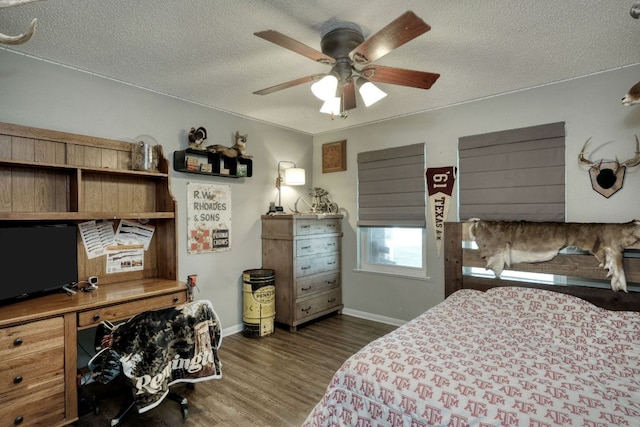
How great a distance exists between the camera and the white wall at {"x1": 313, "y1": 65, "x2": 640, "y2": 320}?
106 inches

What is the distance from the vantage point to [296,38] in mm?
2199

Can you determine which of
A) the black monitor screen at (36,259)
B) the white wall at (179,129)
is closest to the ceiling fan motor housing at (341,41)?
the white wall at (179,129)

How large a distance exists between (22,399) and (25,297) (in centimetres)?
66

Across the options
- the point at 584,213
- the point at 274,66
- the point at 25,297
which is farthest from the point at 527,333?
the point at 25,297

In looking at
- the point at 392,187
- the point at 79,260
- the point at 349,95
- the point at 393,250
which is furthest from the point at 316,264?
the point at 79,260

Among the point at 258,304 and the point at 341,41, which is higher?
the point at 341,41

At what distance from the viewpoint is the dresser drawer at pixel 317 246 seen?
3850 mm

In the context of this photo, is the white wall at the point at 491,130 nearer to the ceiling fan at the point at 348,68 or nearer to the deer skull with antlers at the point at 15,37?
the ceiling fan at the point at 348,68

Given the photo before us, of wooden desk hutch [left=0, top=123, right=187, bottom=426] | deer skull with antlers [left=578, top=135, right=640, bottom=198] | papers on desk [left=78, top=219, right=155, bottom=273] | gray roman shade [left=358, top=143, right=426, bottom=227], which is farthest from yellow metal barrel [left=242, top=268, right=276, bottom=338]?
deer skull with antlers [left=578, top=135, right=640, bottom=198]

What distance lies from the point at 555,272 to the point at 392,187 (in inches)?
72.7

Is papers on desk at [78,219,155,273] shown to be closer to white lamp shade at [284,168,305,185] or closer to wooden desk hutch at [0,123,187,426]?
wooden desk hutch at [0,123,187,426]

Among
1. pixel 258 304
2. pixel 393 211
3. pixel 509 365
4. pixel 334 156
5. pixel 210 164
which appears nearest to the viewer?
pixel 509 365

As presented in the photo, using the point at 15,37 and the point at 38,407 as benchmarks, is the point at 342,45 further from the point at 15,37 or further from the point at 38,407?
the point at 38,407

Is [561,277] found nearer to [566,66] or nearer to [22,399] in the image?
[566,66]
